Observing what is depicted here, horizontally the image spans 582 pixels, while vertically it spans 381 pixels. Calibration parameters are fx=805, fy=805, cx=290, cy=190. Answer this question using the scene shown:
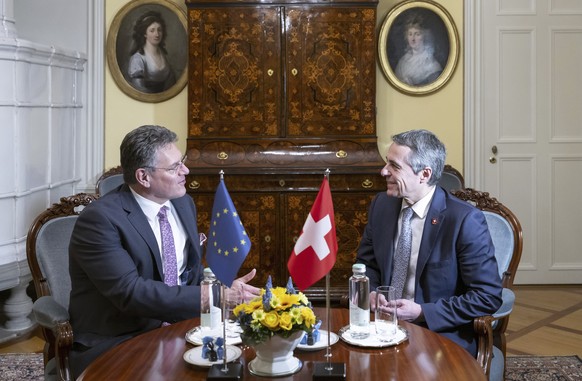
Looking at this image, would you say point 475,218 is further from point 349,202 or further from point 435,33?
point 435,33

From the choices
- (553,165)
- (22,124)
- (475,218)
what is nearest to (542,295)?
(553,165)

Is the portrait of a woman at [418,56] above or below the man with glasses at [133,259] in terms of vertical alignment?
above

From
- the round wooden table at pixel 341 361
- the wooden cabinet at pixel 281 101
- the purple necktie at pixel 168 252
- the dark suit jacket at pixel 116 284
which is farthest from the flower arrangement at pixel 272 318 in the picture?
the wooden cabinet at pixel 281 101

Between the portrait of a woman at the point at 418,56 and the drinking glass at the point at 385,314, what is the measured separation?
12.7 feet

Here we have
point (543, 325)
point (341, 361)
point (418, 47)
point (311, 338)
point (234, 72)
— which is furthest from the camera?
point (418, 47)

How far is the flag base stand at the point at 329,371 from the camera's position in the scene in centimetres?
202

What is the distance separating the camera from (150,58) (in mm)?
5996

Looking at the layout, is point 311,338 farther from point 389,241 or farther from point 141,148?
point 141,148

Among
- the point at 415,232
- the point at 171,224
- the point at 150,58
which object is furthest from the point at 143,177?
the point at 150,58

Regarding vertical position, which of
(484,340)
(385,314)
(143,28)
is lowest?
(484,340)

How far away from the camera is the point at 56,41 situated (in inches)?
236

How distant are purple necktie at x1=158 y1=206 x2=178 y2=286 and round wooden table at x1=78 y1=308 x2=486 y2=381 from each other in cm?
47

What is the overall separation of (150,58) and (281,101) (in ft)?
3.63

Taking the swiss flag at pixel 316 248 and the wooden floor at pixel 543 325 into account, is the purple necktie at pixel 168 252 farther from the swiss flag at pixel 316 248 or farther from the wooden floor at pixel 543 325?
the wooden floor at pixel 543 325
